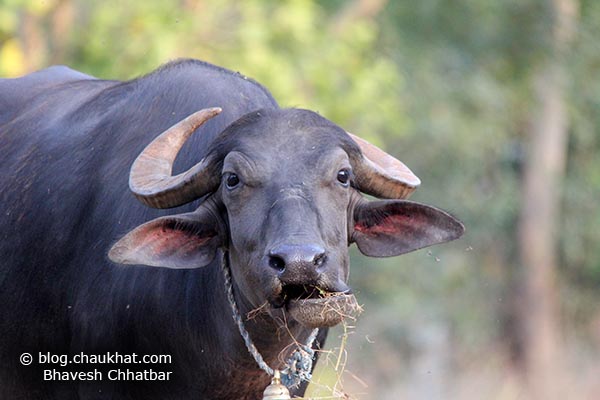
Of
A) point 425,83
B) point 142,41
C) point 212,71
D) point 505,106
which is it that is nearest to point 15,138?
point 212,71

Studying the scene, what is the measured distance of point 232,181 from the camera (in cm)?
578

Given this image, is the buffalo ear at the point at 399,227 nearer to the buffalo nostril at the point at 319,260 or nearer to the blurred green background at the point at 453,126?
the buffalo nostril at the point at 319,260

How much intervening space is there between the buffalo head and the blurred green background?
7.67m

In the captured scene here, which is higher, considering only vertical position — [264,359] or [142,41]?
[264,359]

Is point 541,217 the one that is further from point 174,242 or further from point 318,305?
point 318,305

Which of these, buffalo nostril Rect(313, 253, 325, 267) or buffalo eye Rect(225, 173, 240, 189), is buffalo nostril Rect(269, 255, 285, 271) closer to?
buffalo nostril Rect(313, 253, 325, 267)

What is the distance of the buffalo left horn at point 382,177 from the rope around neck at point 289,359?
691mm

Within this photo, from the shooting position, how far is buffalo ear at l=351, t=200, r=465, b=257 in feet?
19.9

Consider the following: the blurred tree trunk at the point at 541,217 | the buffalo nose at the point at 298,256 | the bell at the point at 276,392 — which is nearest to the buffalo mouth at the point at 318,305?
the buffalo nose at the point at 298,256

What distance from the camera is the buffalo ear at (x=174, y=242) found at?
5.79 m

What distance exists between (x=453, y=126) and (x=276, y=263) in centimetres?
1756

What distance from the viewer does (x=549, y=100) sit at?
2531 cm

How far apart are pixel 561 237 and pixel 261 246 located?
21117mm

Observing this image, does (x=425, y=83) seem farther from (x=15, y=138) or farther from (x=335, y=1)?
(x=15, y=138)
